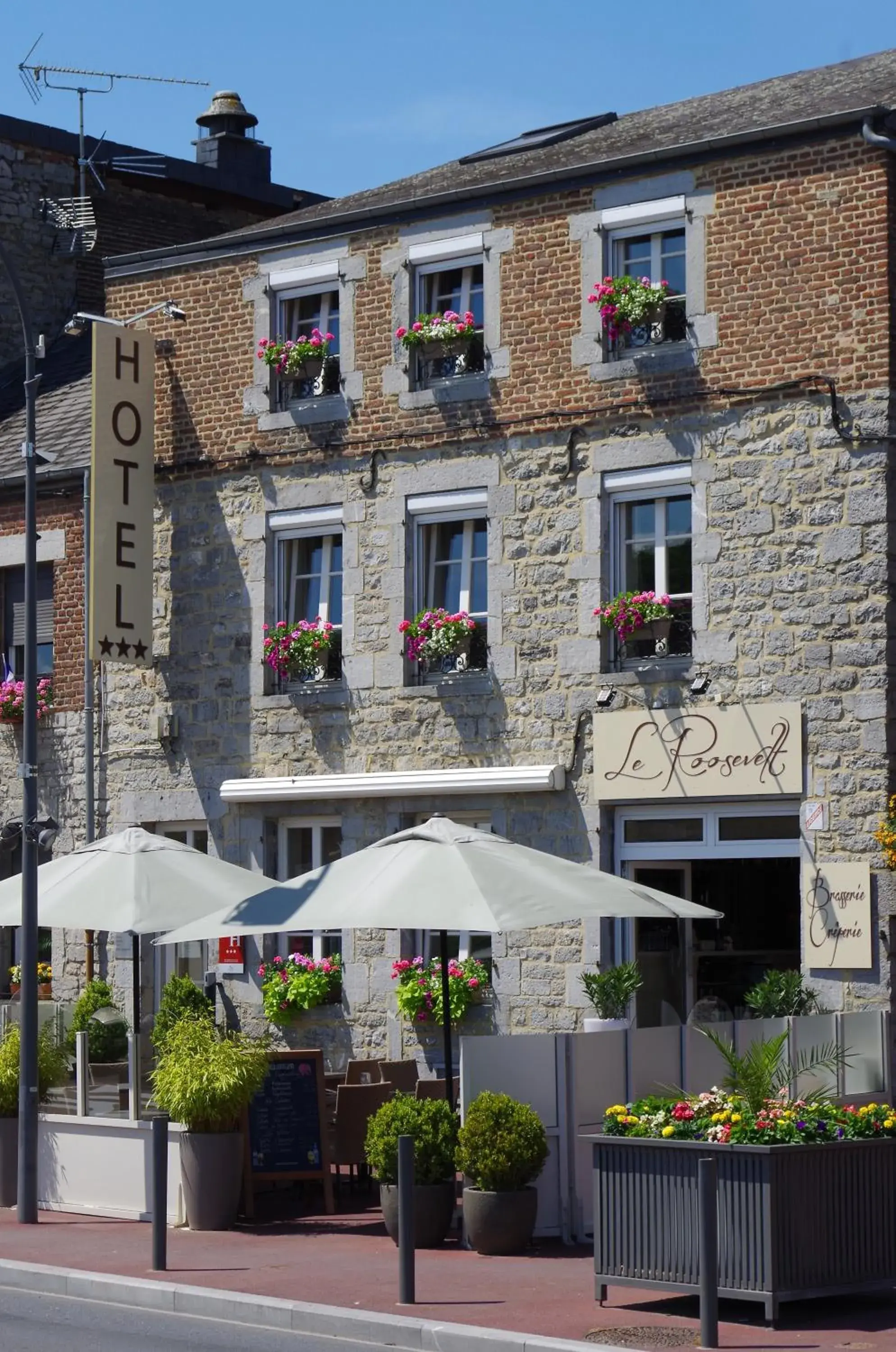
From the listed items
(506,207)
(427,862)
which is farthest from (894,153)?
(427,862)

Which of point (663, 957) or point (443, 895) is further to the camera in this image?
point (663, 957)

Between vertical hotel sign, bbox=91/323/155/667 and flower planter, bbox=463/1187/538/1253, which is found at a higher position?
vertical hotel sign, bbox=91/323/155/667

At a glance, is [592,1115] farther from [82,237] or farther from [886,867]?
[82,237]

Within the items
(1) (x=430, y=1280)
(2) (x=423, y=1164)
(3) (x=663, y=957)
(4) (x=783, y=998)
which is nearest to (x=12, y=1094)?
(2) (x=423, y=1164)

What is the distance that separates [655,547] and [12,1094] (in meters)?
7.14

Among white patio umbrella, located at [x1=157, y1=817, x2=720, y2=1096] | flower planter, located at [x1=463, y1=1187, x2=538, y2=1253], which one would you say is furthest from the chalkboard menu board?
flower planter, located at [x1=463, y1=1187, x2=538, y2=1253]

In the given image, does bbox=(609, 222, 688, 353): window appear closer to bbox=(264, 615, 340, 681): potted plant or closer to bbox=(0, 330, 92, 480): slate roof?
bbox=(264, 615, 340, 681): potted plant

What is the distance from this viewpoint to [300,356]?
66.0ft

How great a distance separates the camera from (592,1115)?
1279cm

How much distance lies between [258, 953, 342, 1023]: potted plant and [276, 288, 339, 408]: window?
17.5 feet

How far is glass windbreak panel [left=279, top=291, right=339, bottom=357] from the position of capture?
20.3 m

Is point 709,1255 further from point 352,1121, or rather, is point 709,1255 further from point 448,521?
point 448,521

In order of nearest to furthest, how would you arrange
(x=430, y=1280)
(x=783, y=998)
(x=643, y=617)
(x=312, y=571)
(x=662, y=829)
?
1. (x=430, y=1280)
2. (x=783, y=998)
3. (x=643, y=617)
4. (x=662, y=829)
5. (x=312, y=571)

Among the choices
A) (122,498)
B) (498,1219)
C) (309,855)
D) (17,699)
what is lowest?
(498,1219)
